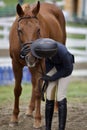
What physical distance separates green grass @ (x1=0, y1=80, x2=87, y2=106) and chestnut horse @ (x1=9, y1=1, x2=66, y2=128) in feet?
6.50

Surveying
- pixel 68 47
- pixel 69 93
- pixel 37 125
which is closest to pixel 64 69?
pixel 37 125

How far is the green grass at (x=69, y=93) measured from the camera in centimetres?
1070

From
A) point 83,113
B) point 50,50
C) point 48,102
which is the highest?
point 50,50

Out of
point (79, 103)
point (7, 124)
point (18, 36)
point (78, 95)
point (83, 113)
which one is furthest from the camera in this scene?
point (78, 95)

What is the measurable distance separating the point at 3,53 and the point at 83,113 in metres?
10.2

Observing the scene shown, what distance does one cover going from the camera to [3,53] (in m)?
18.9

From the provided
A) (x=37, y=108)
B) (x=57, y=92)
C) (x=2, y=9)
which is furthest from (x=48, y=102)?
(x=2, y=9)

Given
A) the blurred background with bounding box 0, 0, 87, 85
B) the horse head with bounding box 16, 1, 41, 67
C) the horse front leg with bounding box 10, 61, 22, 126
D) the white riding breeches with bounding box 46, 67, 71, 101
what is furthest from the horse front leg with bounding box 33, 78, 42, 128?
the blurred background with bounding box 0, 0, 87, 85

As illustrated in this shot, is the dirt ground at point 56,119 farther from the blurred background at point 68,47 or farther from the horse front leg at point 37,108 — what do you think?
the blurred background at point 68,47

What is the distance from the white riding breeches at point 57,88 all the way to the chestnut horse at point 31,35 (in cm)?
35

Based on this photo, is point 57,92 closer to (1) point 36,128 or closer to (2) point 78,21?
(1) point 36,128

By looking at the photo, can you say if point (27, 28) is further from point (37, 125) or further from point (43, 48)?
point (37, 125)

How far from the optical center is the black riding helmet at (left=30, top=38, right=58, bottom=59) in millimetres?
6387

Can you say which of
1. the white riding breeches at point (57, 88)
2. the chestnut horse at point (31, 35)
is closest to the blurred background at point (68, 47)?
the chestnut horse at point (31, 35)
